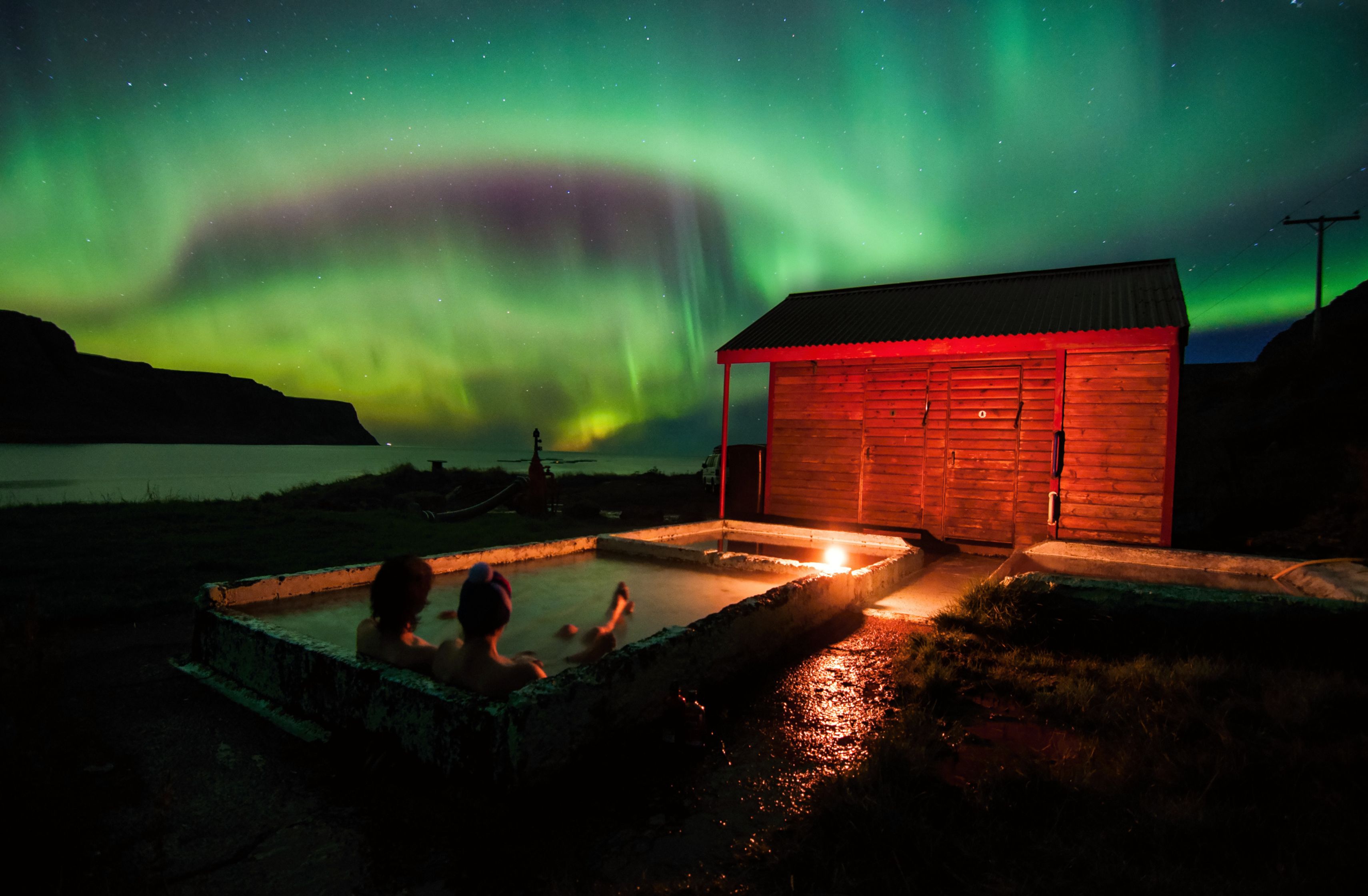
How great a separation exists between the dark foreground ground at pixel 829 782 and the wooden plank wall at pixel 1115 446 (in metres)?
4.90

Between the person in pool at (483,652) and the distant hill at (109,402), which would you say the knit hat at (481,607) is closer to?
the person in pool at (483,652)

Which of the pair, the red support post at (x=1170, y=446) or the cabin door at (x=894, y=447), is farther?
the cabin door at (x=894, y=447)

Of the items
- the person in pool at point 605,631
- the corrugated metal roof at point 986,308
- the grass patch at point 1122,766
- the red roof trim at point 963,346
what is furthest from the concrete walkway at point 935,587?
the corrugated metal roof at point 986,308

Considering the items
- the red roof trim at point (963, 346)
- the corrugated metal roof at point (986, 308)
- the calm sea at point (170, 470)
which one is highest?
the corrugated metal roof at point (986, 308)

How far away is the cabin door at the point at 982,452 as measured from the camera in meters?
9.13

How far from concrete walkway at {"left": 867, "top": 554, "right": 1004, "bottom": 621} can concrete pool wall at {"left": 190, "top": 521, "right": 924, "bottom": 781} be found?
2.92 feet

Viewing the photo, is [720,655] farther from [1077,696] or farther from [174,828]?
[174,828]

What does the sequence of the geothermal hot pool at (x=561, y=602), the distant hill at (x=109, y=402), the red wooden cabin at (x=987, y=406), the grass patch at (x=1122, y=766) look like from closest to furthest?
the grass patch at (x=1122, y=766), the geothermal hot pool at (x=561, y=602), the red wooden cabin at (x=987, y=406), the distant hill at (x=109, y=402)

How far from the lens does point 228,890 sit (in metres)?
2.02

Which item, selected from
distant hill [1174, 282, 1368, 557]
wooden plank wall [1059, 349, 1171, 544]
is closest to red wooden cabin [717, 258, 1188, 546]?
wooden plank wall [1059, 349, 1171, 544]

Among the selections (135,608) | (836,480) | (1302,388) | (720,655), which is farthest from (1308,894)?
(1302,388)

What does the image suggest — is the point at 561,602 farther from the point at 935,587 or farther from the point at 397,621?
the point at 935,587

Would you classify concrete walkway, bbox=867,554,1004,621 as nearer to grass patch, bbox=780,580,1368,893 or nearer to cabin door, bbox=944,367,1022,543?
cabin door, bbox=944,367,1022,543

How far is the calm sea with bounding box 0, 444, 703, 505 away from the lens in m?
24.2
